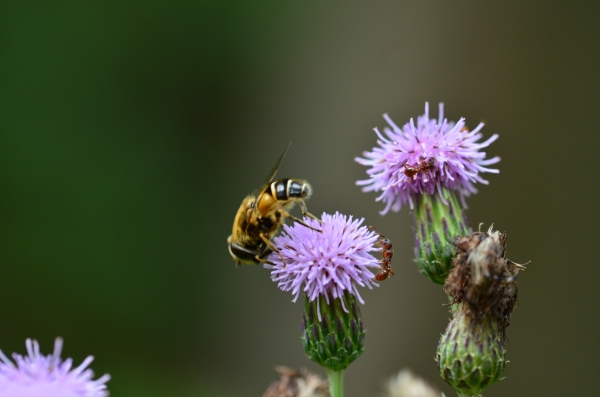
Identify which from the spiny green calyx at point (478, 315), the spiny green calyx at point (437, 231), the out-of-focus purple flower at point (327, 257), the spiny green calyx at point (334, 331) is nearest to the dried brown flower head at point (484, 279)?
the spiny green calyx at point (478, 315)

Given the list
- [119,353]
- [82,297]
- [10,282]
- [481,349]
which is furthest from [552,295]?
[10,282]

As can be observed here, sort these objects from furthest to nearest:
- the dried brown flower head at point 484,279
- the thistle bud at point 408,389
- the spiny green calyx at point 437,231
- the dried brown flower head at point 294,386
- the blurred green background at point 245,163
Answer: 1. the blurred green background at point 245,163
2. the thistle bud at point 408,389
3. the spiny green calyx at point 437,231
4. the dried brown flower head at point 294,386
5. the dried brown flower head at point 484,279

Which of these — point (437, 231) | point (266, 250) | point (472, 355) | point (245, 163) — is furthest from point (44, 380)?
point (245, 163)

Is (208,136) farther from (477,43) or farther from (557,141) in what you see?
(557,141)

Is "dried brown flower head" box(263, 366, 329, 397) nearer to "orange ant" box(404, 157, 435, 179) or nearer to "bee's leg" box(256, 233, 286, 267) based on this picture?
"bee's leg" box(256, 233, 286, 267)

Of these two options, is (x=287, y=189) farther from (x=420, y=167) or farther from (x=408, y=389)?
(x=408, y=389)

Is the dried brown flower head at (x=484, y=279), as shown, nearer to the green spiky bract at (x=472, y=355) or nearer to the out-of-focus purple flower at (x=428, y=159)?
the green spiky bract at (x=472, y=355)
